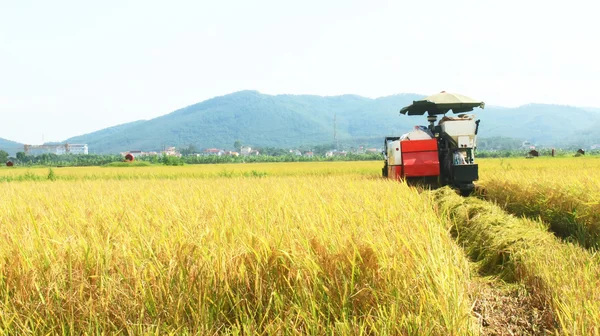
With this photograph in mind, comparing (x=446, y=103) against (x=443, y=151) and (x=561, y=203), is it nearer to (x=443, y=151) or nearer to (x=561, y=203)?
(x=443, y=151)

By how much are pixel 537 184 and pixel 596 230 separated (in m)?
1.92

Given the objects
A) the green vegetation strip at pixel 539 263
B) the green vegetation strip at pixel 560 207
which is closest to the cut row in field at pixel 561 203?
the green vegetation strip at pixel 560 207

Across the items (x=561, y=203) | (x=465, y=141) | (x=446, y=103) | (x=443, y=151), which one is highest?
(x=446, y=103)

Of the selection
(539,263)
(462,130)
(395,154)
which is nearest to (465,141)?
(462,130)

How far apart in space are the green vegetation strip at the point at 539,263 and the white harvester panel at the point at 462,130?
2726 millimetres

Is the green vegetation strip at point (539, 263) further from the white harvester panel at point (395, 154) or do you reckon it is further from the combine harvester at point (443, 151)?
the white harvester panel at point (395, 154)

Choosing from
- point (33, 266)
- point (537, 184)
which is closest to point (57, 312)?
point (33, 266)

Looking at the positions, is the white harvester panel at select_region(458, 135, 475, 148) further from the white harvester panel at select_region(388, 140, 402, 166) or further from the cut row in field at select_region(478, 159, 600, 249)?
the white harvester panel at select_region(388, 140, 402, 166)

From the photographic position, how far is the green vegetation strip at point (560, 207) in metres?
5.79

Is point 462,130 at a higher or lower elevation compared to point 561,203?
higher

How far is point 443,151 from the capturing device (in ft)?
32.4

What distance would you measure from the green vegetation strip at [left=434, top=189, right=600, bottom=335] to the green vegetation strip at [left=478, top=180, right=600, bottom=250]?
0.54m

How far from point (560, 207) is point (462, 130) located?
9.84 ft

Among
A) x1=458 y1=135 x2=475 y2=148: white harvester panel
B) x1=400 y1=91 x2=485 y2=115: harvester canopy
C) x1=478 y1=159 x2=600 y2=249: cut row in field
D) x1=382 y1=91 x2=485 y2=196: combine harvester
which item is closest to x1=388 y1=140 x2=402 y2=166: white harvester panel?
x1=382 y1=91 x2=485 y2=196: combine harvester
